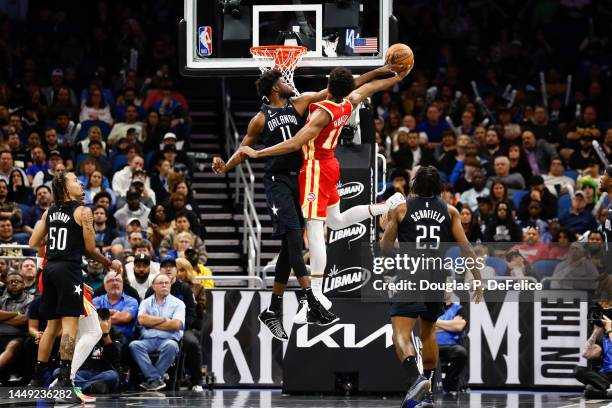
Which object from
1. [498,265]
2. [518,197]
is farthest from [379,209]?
[518,197]

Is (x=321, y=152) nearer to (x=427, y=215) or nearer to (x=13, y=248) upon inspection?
(x=427, y=215)

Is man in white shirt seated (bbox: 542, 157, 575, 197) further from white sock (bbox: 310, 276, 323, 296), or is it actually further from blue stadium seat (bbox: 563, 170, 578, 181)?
white sock (bbox: 310, 276, 323, 296)

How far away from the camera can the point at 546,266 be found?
58.2ft

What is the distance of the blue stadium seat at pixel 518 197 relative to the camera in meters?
20.2

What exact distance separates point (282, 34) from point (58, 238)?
129 inches

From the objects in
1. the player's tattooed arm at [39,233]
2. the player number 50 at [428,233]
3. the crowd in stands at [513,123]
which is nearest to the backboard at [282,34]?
the player number 50 at [428,233]

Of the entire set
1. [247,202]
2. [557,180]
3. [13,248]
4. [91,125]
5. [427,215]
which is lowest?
[13,248]

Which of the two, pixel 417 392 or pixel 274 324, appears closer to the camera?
pixel 417 392

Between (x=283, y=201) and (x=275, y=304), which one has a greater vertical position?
(x=283, y=201)

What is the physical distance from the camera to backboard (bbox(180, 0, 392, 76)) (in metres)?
13.5

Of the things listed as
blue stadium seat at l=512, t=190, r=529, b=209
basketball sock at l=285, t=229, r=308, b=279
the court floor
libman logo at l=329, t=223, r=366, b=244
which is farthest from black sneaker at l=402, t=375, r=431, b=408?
blue stadium seat at l=512, t=190, r=529, b=209

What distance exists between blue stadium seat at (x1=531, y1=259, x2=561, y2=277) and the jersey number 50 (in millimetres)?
6814

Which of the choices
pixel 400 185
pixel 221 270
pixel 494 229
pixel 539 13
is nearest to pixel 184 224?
pixel 221 270

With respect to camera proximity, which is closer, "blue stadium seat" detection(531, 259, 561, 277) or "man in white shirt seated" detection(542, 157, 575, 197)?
"blue stadium seat" detection(531, 259, 561, 277)
